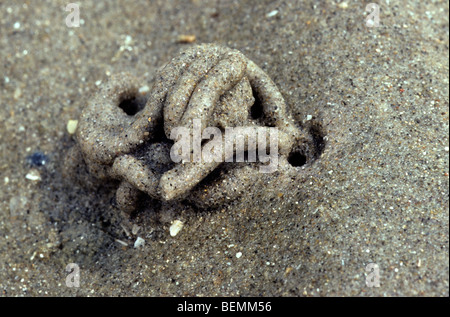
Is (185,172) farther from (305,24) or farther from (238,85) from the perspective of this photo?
(305,24)

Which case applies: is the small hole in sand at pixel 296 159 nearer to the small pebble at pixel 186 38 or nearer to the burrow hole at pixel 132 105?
the burrow hole at pixel 132 105

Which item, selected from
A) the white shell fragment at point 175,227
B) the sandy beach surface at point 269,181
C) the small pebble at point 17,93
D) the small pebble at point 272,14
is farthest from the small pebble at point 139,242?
the small pebble at point 272,14

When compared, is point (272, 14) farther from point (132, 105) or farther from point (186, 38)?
point (132, 105)

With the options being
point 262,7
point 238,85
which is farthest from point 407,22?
point 238,85

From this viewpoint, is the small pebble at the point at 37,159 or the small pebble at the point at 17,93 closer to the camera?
the small pebble at the point at 37,159

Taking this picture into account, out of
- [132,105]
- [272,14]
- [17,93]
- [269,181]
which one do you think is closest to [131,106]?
[132,105]

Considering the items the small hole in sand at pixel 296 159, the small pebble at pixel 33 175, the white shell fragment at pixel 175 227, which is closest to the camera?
the white shell fragment at pixel 175 227
